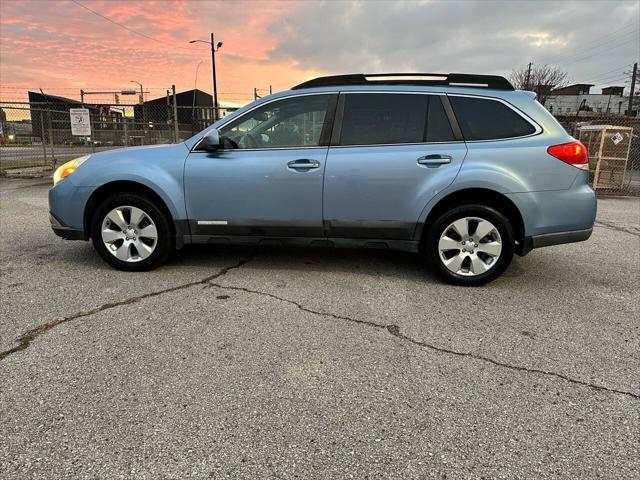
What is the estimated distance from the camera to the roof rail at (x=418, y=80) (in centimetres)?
436

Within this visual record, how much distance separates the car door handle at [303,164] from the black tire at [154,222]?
137 centimetres

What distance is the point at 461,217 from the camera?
14.0ft

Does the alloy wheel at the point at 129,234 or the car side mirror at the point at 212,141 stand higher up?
the car side mirror at the point at 212,141

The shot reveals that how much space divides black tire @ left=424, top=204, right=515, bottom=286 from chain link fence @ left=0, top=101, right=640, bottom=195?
915 centimetres

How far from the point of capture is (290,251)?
18.4 feet

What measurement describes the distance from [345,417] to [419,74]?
339 cm

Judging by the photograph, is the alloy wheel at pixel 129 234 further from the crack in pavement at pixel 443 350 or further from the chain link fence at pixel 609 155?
the chain link fence at pixel 609 155

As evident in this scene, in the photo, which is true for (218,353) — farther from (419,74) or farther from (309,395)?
(419,74)

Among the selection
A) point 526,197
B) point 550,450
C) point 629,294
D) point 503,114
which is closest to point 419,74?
point 503,114

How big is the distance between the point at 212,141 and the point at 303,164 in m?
0.88

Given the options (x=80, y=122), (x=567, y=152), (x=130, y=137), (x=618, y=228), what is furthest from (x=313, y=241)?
(x=130, y=137)

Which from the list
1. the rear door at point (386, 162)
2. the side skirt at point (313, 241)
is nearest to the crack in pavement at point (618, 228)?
the rear door at point (386, 162)

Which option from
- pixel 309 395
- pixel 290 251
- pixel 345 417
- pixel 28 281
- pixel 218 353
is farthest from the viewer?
pixel 290 251

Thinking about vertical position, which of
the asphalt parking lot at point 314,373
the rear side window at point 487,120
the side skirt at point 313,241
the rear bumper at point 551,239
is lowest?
the asphalt parking lot at point 314,373
